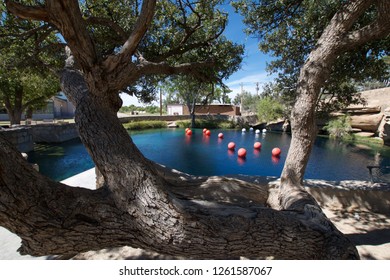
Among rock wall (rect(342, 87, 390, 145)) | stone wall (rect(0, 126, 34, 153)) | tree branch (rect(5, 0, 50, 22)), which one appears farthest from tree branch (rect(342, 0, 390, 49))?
rock wall (rect(342, 87, 390, 145))

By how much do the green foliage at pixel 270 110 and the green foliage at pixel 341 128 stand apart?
697 centimetres

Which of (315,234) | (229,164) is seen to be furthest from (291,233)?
(229,164)

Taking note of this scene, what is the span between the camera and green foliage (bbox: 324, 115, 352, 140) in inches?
848

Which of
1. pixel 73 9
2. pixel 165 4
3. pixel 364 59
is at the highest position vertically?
pixel 165 4

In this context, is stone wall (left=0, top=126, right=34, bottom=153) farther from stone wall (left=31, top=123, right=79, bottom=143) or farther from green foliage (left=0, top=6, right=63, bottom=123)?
green foliage (left=0, top=6, right=63, bottom=123)

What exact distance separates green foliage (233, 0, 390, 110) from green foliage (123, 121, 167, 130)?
23.5 meters

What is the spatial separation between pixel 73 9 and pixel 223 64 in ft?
14.9

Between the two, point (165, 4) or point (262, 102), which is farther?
point (262, 102)

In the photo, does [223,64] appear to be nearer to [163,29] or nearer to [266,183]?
[163,29]

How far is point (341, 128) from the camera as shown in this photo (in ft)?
71.6

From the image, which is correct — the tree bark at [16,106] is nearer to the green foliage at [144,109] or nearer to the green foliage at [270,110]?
the green foliage at [270,110]

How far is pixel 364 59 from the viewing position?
5.13 m

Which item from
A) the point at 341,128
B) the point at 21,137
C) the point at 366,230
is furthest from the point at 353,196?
the point at 341,128

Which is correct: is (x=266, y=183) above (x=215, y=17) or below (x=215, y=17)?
below
